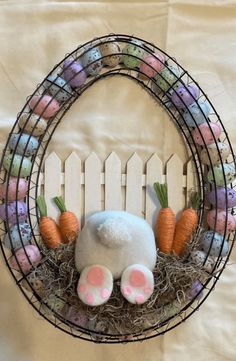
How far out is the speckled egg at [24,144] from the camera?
2.90ft

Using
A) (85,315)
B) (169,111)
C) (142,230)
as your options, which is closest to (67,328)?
(85,315)

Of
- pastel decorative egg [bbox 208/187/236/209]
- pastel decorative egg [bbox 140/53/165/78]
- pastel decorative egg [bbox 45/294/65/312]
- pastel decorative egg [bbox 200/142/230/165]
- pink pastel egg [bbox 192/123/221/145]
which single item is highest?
pastel decorative egg [bbox 140/53/165/78]

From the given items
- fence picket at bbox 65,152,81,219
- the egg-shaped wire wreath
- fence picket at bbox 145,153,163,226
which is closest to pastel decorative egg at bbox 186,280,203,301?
the egg-shaped wire wreath

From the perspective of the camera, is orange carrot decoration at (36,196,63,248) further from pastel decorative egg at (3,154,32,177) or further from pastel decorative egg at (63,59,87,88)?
pastel decorative egg at (63,59,87,88)

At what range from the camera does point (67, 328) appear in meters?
0.94

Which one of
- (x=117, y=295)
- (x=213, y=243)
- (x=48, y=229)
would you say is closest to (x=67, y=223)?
(x=48, y=229)

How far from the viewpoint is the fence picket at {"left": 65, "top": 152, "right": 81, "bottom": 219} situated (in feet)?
3.02

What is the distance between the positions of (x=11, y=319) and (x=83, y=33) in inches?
21.0

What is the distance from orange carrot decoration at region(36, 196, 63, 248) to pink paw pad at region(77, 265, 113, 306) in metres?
0.09

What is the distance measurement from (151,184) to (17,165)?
24cm

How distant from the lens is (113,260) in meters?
0.82

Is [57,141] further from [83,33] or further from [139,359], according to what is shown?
[139,359]

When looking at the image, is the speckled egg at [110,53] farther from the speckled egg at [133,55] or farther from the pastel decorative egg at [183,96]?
the pastel decorative egg at [183,96]

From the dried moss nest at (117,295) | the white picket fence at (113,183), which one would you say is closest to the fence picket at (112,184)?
the white picket fence at (113,183)
